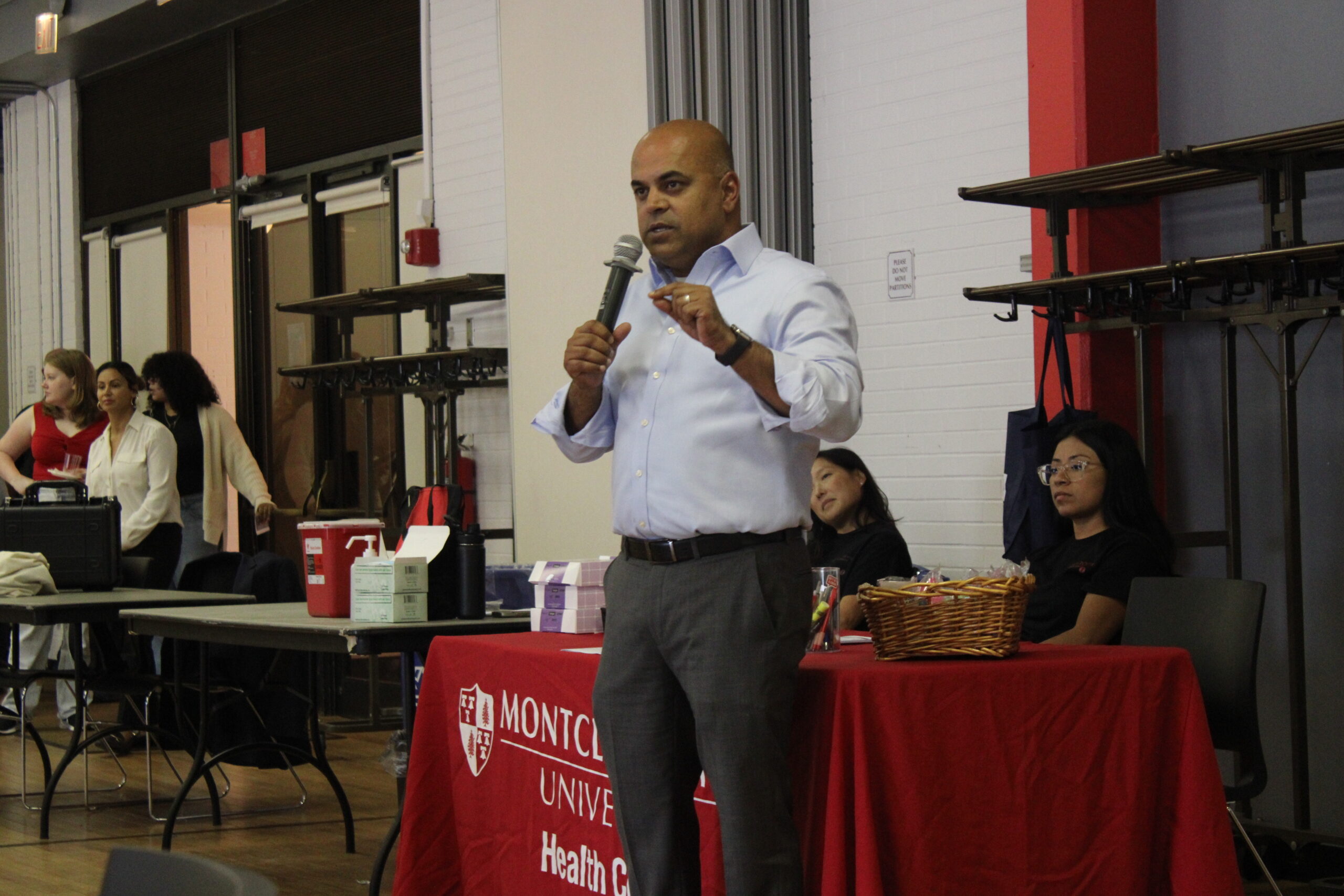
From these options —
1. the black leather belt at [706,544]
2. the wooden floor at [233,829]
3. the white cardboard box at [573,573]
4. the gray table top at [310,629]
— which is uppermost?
the black leather belt at [706,544]

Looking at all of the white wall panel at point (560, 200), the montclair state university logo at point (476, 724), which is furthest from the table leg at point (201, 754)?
the white wall panel at point (560, 200)

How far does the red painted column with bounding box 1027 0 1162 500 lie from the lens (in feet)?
15.1

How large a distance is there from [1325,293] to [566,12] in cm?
323

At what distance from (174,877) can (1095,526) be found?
3.09 m

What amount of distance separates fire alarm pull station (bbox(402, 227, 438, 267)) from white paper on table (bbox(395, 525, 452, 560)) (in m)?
3.69

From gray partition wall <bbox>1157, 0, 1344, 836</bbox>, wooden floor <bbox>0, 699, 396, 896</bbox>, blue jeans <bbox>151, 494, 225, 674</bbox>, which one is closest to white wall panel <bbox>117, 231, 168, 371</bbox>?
blue jeans <bbox>151, 494, 225, 674</bbox>

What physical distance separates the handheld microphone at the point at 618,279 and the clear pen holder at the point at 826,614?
642 mm

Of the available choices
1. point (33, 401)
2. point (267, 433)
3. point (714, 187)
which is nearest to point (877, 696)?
point (714, 187)

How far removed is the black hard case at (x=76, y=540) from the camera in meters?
5.27

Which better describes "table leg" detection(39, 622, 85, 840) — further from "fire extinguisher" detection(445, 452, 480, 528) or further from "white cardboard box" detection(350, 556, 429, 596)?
"fire extinguisher" detection(445, 452, 480, 528)

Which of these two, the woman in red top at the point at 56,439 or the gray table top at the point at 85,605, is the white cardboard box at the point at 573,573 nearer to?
the gray table top at the point at 85,605

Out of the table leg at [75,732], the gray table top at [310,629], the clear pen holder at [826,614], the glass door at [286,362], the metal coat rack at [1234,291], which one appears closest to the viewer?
the clear pen holder at [826,614]

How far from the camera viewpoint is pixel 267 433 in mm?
8664

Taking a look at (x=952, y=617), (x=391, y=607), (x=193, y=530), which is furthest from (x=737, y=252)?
(x=193, y=530)
